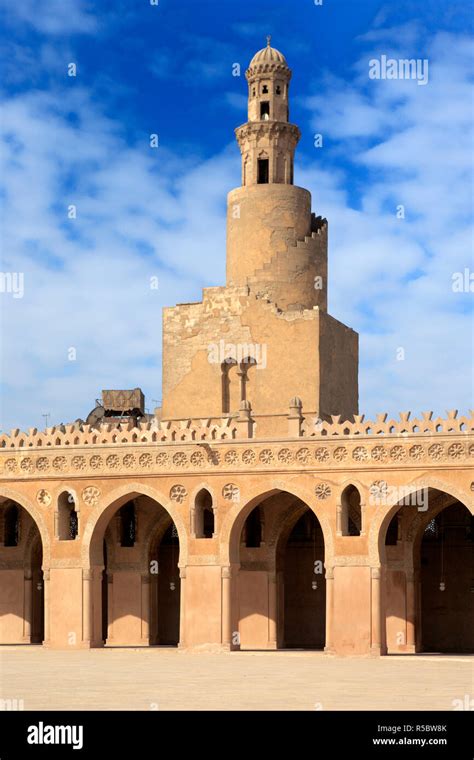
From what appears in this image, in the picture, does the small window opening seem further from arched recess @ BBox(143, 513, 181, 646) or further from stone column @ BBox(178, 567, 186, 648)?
stone column @ BBox(178, 567, 186, 648)

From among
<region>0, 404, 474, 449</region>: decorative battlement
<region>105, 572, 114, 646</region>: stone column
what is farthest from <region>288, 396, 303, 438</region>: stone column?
<region>105, 572, 114, 646</region>: stone column

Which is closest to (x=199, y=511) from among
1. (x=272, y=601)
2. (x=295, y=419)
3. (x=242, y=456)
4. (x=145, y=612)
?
(x=242, y=456)

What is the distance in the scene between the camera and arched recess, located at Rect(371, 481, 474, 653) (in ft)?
108

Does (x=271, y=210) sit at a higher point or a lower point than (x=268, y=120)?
lower

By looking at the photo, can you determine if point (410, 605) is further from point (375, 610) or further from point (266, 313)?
point (266, 313)

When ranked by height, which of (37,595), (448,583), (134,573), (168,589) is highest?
(134,573)

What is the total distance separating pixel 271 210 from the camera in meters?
38.2

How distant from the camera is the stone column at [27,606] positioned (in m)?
35.5

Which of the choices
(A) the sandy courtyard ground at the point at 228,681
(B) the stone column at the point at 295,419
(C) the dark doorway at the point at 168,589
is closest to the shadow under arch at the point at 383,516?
(A) the sandy courtyard ground at the point at 228,681

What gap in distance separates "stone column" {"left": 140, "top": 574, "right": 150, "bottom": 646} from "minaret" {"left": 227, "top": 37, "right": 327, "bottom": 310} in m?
8.76

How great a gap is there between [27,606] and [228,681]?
14.5m

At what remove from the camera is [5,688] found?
815 inches

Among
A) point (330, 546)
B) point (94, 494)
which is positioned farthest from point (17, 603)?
point (330, 546)

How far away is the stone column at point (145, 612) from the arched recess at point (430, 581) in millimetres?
6256
